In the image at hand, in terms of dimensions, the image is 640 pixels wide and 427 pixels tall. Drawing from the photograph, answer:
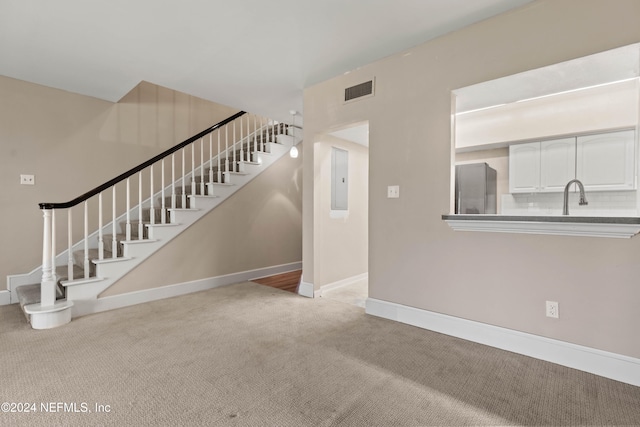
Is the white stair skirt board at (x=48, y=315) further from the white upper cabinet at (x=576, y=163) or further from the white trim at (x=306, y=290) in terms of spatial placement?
the white upper cabinet at (x=576, y=163)

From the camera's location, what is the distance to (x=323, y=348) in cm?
238

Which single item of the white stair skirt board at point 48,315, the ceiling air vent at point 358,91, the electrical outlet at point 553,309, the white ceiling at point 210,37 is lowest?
the white stair skirt board at point 48,315

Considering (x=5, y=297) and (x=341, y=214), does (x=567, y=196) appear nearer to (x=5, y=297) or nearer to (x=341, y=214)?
(x=341, y=214)

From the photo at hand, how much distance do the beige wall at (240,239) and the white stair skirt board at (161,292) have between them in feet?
0.20

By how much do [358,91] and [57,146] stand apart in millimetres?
3831

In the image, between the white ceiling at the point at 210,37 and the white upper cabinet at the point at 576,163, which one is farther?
the white upper cabinet at the point at 576,163

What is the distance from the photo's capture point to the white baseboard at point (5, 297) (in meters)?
3.47

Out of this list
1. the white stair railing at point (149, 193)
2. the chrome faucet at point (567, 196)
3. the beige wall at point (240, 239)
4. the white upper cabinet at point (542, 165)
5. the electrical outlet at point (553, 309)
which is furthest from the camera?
the beige wall at point (240, 239)

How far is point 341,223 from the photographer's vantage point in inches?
171

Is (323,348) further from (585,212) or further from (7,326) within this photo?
(7,326)

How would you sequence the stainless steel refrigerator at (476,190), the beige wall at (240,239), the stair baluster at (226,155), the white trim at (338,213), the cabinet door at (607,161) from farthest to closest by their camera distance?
the stair baluster at (226,155)
the white trim at (338,213)
the beige wall at (240,239)
the stainless steel refrigerator at (476,190)
the cabinet door at (607,161)

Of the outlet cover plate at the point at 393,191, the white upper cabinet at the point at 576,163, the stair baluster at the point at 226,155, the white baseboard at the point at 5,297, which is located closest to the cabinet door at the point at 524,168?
the white upper cabinet at the point at 576,163

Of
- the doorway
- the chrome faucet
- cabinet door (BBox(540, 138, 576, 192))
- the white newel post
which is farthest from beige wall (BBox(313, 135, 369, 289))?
the white newel post

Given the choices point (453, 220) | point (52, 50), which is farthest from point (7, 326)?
point (453, 220)
